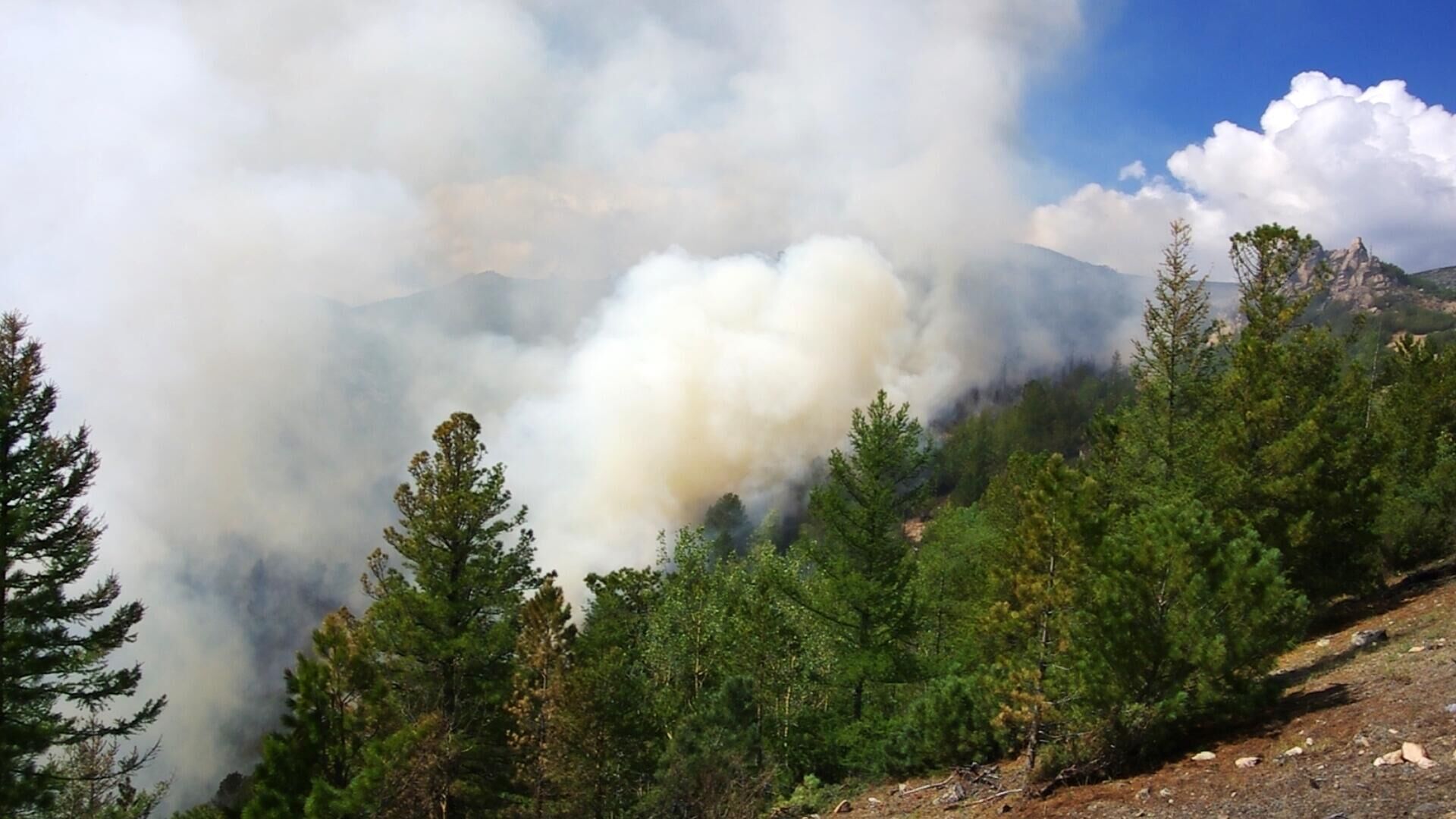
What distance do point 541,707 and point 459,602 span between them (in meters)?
3.47

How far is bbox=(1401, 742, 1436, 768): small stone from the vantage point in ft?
27.4

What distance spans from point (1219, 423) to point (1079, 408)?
94.2 m

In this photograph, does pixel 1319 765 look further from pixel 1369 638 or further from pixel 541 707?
pixel 541 707

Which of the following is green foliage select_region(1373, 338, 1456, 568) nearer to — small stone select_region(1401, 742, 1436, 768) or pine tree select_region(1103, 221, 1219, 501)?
pine tree select_region(1103, 221, 1219, 501)

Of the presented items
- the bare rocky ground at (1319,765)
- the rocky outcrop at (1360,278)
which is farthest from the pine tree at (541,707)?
the rocky outcrop at (1360,278)

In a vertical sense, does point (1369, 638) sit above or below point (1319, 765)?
above

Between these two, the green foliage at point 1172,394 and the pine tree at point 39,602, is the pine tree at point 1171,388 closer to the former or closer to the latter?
the green foliage at point 1172,394

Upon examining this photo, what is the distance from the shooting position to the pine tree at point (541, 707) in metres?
14.8

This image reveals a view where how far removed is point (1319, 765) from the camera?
9195mm

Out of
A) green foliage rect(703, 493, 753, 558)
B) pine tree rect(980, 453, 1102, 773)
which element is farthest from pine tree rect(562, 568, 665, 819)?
green foliage rect(703, 493, 753, 558)

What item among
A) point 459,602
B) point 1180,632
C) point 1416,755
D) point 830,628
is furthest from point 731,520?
point 1416,755

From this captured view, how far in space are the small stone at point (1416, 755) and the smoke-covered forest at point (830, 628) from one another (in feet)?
7.29

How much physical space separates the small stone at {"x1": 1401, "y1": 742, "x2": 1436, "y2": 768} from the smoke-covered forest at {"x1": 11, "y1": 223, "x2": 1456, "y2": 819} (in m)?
2.22

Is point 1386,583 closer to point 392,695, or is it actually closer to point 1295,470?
point 1295,470
